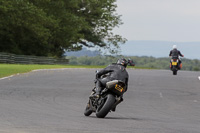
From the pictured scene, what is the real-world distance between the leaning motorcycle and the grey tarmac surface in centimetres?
27

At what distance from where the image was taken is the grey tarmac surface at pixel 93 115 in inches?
413

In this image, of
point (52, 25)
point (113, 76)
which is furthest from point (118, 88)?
point (52, 25)

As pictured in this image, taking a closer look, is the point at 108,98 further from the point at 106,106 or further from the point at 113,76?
the point at 113,76

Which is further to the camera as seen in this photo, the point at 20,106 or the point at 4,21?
the point at 4,21

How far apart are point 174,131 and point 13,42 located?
54162 mm

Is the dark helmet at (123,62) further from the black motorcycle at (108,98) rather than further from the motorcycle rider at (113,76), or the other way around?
the black motorcycle at (108,98)

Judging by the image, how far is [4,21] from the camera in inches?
2247

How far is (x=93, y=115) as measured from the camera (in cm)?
1379

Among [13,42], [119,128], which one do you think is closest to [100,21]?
[13,42]

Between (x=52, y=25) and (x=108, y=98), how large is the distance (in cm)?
5061

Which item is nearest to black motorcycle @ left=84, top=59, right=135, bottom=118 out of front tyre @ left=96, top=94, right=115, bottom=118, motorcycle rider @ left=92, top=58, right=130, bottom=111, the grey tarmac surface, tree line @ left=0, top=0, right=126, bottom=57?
front tyre @ left=96, top=94, right=115, bottom=118

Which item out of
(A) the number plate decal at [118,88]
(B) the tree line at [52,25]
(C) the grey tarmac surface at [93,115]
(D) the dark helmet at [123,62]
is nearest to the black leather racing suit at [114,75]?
(D) the dark helmet at [123,62]

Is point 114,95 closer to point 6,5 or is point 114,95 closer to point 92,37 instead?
point 6,5

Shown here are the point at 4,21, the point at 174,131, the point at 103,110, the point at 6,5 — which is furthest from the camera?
the point at 4,21
